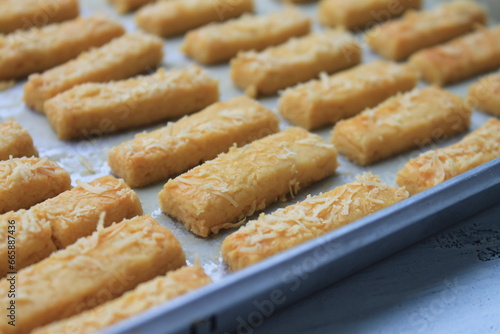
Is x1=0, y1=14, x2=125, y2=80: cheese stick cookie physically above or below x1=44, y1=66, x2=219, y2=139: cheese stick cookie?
above

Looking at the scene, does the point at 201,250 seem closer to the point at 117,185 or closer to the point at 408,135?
the point at 117,185

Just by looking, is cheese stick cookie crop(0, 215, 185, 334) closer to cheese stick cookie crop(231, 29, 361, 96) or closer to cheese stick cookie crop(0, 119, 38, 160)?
cheese stick cookie crop(0, 119, 38, 160)

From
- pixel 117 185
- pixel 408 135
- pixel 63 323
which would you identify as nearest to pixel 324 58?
pixel 408 135

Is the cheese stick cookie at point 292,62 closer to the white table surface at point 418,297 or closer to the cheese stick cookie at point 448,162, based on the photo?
the cheese stick cookie at point 448,162

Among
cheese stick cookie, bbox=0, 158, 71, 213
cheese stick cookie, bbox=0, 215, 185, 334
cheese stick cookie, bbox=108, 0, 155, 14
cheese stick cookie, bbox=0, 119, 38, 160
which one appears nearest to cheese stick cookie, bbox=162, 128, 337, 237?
cheese stick cookie, bbox=0, 215, 185, 334

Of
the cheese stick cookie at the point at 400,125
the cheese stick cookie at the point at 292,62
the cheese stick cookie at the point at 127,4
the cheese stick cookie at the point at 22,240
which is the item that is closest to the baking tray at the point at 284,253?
the cheese stick cookie at the point at 400,125

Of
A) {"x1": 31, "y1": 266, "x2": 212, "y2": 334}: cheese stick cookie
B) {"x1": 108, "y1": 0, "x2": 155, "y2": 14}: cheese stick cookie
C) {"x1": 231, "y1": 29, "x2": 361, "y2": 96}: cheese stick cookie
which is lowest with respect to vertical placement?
{"x1": 31, "y1": 266, "x2": 212, "y2": 334}: cheese stick cookie

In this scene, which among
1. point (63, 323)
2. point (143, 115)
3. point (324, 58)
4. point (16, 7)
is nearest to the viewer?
point (63, 323)
